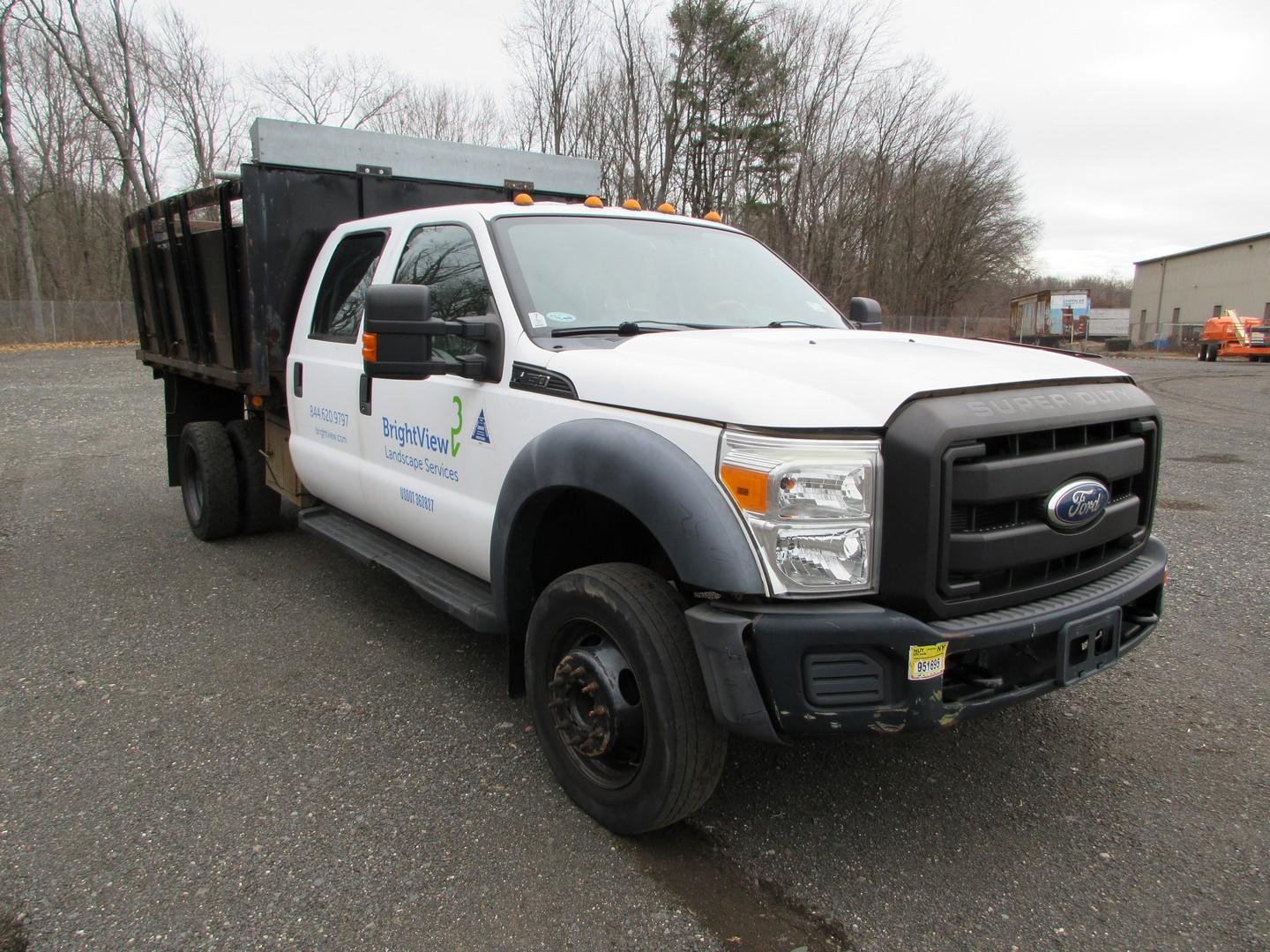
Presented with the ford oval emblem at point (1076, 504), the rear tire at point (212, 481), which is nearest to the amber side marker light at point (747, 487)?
the ford oval emblem at point (1076, 504)

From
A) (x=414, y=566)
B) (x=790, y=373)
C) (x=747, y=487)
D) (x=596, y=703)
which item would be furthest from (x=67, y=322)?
(x=747, y=487)

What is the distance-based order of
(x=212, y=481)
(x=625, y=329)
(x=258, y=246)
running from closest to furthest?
(x=625, y=329) → (x=258, y=246) → (x=212, y=481)

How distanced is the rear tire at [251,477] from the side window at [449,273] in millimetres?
2603

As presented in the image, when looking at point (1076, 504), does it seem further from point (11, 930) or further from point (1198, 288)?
point (1198, 288)

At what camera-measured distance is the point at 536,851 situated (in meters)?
2.69

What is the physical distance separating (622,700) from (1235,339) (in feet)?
126

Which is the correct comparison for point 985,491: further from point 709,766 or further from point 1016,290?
point 1016,290

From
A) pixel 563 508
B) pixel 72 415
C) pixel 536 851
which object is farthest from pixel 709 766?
pixel 72 415

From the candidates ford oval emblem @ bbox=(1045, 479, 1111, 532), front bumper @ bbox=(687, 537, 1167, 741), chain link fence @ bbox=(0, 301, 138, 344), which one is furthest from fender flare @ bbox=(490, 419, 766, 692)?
chain link fence @ bbox=(0, 301, 138, 344)

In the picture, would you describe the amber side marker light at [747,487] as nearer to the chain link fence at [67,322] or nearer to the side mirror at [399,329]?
the side mirror at [399,329]

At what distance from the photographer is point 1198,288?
55062 millimetres

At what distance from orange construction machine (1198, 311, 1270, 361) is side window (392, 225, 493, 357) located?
122ft

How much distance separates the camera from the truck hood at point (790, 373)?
2.30 meters

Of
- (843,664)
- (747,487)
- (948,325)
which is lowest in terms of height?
(843,664)
